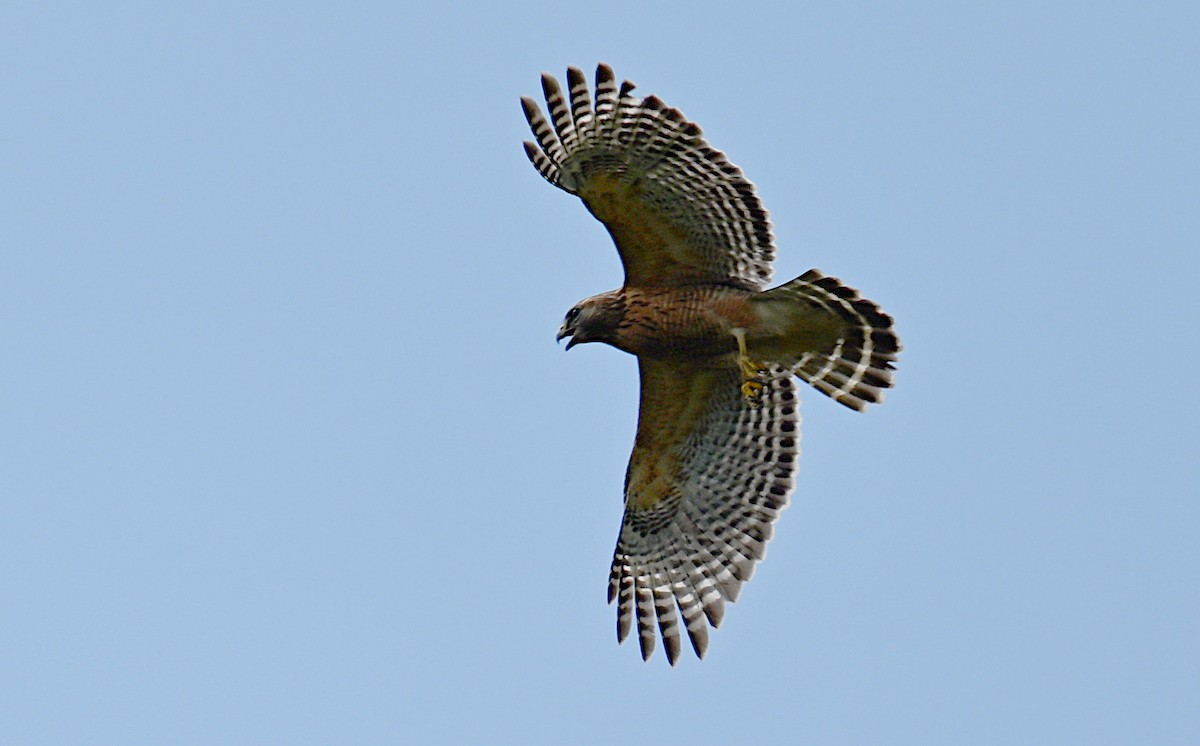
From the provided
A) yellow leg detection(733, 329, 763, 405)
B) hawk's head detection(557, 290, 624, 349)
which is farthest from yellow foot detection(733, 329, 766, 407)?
hawk's head detection(557, 290, 624, 349)

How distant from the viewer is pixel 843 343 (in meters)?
11.8

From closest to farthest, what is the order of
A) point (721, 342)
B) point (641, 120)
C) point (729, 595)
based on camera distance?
point (641, 120) → point (721, 342) → point (729, 595)

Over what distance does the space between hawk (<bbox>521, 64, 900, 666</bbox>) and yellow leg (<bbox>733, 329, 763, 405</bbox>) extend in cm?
1

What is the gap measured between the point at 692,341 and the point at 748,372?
0.47 metres

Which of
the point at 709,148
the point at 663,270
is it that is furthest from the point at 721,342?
the point at 709,148

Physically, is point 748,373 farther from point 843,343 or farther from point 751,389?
point 843,343

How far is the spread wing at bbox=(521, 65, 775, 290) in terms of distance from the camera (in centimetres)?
1119

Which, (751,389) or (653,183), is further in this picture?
(751,389)

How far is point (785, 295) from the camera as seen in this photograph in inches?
451

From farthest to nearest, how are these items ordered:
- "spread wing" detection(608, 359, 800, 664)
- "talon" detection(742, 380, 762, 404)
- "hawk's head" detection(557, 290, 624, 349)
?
"spread wing" detection(608, 359, 800, 664)
"talon" detection(742, 380, 762, 404)
"hawk's head" detection(557, 290, 624, 349)

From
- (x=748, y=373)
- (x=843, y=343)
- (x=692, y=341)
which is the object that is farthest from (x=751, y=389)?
(x=843, y=343)

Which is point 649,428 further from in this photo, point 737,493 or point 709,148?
point 709,148

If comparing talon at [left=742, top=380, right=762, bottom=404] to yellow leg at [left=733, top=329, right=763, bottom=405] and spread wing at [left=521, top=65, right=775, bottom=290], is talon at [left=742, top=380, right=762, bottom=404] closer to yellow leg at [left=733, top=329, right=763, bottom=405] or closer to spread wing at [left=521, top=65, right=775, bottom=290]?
yellow leg at [left=733, top=329, right=763, bottom=405]

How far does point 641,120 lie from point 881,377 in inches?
88.2
